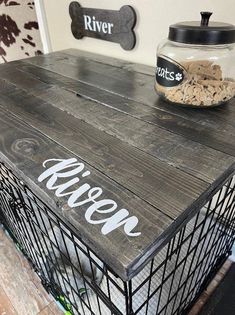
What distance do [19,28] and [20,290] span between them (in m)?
1.81

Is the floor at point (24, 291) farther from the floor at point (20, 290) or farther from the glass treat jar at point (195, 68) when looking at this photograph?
the glass treat jar at point (195, 68)

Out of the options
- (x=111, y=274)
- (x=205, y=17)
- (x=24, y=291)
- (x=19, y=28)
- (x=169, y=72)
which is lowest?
(x=24, y=291)

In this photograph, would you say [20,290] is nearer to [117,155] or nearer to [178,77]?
[117,155]

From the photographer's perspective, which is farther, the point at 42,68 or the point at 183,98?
the point at 42,68

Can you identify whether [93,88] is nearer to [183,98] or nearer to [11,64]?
[183,98]

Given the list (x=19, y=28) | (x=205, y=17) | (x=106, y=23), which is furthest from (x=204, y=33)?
(x=19, y=28)

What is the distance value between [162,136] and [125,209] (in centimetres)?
23

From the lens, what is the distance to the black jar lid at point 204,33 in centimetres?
59

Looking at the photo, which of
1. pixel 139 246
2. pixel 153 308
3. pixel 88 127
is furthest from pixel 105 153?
pixel 153 308

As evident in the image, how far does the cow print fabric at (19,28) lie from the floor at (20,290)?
152 centimetres

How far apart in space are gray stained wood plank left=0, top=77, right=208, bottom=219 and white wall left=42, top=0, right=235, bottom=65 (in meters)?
0.50

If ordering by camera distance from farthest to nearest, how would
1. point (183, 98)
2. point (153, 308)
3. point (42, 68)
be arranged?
point (42, 68) → point (153, 308) → point (183, 98)

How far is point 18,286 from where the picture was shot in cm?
102

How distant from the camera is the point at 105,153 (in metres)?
0.53
